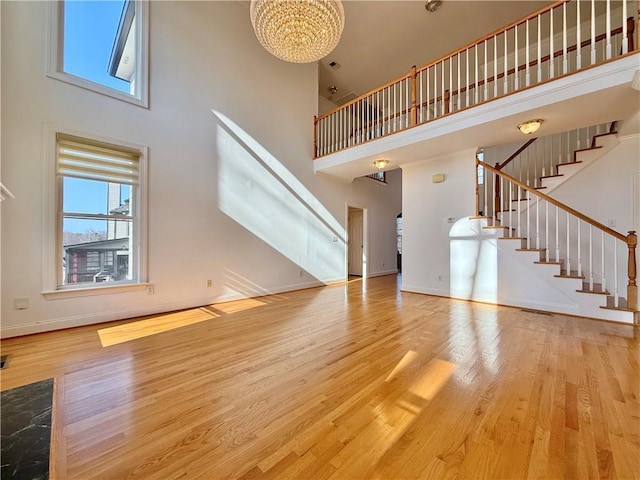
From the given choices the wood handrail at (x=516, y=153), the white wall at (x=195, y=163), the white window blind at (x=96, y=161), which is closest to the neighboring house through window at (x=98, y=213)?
the white window blind at (x=96, y=161)

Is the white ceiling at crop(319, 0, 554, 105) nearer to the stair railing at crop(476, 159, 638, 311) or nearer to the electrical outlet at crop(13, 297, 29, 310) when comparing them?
the stair railing at crop(476, 159, 638, 311)

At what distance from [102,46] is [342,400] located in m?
5.12

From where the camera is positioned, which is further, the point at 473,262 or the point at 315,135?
the point at 315,135

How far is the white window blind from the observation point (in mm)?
3209

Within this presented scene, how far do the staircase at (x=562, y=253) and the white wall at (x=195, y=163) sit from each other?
3680 mm

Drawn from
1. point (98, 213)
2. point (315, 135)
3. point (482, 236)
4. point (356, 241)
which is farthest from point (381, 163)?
point (98, 213)

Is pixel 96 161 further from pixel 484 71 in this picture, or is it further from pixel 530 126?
pixel 530 126

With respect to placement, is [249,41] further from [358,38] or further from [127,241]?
[127,241]

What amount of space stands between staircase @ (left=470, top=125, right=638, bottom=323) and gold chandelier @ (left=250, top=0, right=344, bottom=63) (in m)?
3.53

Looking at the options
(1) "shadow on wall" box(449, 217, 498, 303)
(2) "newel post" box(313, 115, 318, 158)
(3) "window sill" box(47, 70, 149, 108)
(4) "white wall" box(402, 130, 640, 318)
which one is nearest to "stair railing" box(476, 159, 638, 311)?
Answer: (4) "white wall" box(402, 130, 640, 318)

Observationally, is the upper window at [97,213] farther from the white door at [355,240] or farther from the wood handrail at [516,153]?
the wood handrail at [516,153]

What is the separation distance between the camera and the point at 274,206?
5340mm

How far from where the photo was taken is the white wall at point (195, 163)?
2.89 metres

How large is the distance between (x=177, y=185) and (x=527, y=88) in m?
5.00
